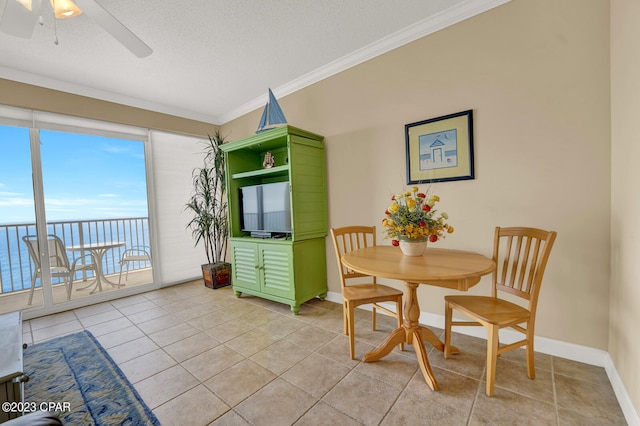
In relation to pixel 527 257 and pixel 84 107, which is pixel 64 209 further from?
pixel 527 257

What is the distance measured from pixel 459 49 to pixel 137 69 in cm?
327

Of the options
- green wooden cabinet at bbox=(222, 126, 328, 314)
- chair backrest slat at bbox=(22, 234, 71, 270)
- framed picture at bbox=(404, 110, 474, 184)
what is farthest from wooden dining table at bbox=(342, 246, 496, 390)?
chair backrest slat at bbox=(22, 234, 71, 270)

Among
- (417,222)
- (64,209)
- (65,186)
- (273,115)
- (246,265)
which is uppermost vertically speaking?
(273,115)

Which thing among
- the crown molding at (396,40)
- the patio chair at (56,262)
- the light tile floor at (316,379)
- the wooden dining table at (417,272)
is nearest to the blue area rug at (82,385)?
the light tile floor at (316,379)

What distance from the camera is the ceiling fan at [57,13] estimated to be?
1.41m

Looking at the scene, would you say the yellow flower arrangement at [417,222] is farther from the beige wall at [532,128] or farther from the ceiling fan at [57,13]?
the ceiling fan at [57,13]

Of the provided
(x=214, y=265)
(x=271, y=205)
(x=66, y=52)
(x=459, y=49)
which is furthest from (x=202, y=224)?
(x=459, y=49)

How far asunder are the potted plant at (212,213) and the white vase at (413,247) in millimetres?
2865

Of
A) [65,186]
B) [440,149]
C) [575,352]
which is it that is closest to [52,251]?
[65,186]

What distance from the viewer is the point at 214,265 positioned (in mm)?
3824

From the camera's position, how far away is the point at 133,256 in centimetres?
416

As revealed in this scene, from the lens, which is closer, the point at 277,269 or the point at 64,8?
the point at 64,8

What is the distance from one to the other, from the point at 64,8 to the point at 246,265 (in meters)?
2.64

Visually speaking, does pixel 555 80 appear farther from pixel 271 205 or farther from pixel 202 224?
pixel 202 224
